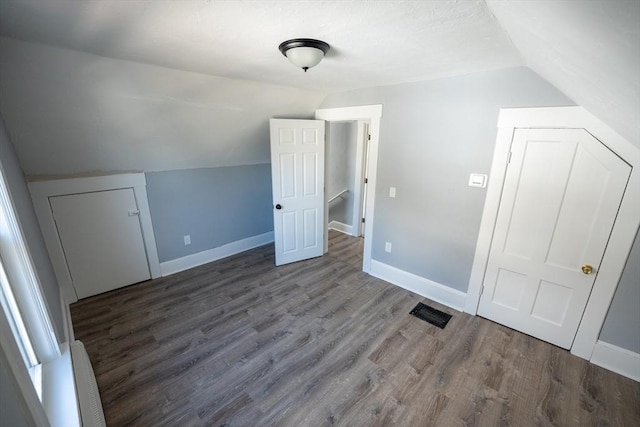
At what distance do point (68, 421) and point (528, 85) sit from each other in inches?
135

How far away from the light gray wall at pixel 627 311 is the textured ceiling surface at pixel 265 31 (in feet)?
5.61

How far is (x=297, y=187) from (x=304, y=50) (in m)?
2.05

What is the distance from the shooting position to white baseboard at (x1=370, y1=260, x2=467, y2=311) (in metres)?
2.80

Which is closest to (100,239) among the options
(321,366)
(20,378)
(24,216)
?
(24,216)

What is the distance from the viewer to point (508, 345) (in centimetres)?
234

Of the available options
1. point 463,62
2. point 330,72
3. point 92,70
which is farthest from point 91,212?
point 463,62

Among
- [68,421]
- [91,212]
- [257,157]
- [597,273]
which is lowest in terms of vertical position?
[68,421]

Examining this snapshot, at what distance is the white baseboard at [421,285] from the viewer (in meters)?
2.80

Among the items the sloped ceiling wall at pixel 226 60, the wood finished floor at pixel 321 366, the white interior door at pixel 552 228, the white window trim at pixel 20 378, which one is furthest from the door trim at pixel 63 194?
the white interior door at pixel 552 228

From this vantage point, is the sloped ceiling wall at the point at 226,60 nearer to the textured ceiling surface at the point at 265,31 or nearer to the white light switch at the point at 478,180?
the textured ceiling surface at the point at 265,31

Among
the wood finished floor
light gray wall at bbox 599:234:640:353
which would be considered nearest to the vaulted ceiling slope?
light gray wall at bbox 599:234:640:353

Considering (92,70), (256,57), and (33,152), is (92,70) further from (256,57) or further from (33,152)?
(256,57)

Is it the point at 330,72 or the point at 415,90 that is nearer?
the point at 330,72

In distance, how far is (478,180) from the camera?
7.97 ft
